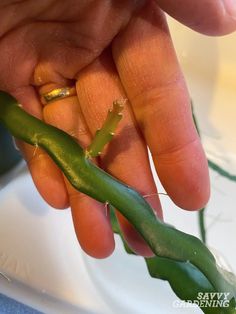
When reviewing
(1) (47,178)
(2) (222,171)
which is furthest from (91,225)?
(2) (222,171)

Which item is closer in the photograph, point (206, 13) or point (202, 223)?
point (206, 13)

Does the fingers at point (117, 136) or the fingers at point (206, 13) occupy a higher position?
the fingers at point (206, 13)

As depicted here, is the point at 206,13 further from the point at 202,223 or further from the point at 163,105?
the point at 202,223

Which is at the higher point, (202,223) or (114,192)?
(114,192)

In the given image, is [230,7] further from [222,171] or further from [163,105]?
[222,171]

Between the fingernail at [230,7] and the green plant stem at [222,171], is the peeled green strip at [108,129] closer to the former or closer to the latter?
the fingernail at [230,7]

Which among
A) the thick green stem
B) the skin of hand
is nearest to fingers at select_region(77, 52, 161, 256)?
the skin of hand

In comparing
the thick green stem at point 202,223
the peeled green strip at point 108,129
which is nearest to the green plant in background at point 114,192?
the peeled green strip at point 108,129
